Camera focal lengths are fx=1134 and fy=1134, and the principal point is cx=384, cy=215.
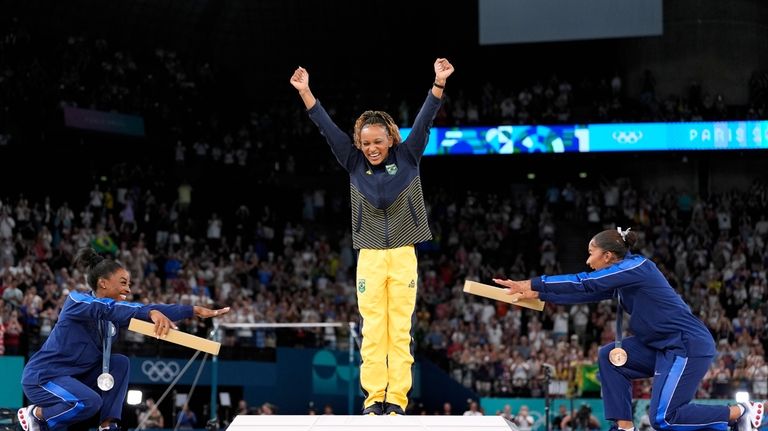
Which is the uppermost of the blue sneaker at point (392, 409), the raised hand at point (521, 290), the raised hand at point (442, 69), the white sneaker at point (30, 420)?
the raised hand at point (442, 69)

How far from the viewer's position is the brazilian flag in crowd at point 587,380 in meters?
20.5

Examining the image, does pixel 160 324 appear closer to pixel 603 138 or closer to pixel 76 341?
pixel 76 341

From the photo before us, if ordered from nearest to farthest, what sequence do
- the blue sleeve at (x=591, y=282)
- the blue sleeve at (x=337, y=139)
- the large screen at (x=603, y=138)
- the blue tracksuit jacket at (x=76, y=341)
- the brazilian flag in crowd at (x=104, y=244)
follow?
1. the blue sleeve at (x=591, y=282)
2. the blue tracksuit jacket at (x=76, y=341)
3. the blue sleeve at (x=337, y=139)
4. the brazilian flag in crowd at (x=104, y=244)
5. the large screen at (x=603, y=138)

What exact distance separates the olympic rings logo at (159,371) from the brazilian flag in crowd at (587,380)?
7.33 metres

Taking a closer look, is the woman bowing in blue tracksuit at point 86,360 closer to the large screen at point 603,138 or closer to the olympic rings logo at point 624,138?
the large screen at point 603,138

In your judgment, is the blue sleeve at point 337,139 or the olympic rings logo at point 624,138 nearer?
the blue sleeve at point 337,139

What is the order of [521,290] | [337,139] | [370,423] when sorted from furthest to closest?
[337,139]
[521,290]
[370,423]

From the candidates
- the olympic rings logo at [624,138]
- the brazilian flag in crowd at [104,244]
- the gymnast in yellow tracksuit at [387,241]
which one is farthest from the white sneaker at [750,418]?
the olympic rings logo at [624,138]

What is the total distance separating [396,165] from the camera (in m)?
8.58

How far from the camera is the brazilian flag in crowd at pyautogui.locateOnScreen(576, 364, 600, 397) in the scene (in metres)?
20.5

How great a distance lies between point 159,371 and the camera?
2058 cm

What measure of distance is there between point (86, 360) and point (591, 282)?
3.84 m

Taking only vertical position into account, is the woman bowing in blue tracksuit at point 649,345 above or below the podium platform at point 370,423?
above

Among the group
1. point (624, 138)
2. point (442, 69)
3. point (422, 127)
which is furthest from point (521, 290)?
point (624, 138)
